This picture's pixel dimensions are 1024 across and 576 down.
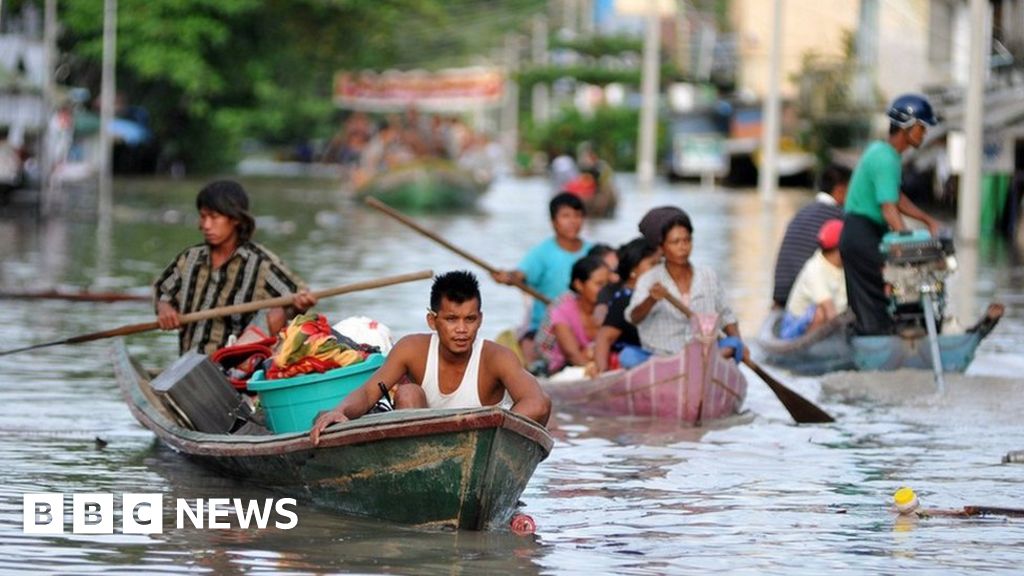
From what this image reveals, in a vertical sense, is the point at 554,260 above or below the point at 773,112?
above

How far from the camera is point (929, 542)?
8.62m

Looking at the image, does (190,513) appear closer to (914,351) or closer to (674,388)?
(674,388)

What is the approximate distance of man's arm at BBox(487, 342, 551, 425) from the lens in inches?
334

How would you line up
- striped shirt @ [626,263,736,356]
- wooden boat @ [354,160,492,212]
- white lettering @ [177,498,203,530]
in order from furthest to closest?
wooden boat @ [354,160,492,212]
striped shirt @ [626,263,736,356]
white lettering @ [177,498,203,530]

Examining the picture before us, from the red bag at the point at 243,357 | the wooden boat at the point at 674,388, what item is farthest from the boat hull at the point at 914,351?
the red bag at the point at 243,357

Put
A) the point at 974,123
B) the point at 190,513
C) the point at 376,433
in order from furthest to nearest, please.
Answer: the point at 974,123, the point at 190,513, the point at 376,433

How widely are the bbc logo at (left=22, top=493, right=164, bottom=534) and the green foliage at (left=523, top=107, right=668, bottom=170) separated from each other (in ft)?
195

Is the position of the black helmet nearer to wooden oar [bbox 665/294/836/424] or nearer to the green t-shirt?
the green t-shirt

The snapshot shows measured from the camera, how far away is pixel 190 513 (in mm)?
9086

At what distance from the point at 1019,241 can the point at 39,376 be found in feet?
62.4

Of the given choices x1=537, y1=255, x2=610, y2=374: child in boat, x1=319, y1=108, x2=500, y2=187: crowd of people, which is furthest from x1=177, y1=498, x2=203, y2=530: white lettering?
x1=319, y1=108, x2=500, y2=187: crowd of people

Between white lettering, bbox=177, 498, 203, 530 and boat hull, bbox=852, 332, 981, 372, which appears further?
boat hull, bbox=852, 332, 981, 372

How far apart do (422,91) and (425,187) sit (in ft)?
104

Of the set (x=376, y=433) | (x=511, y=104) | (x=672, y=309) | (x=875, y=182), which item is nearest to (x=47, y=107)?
(x=875, y=182)
